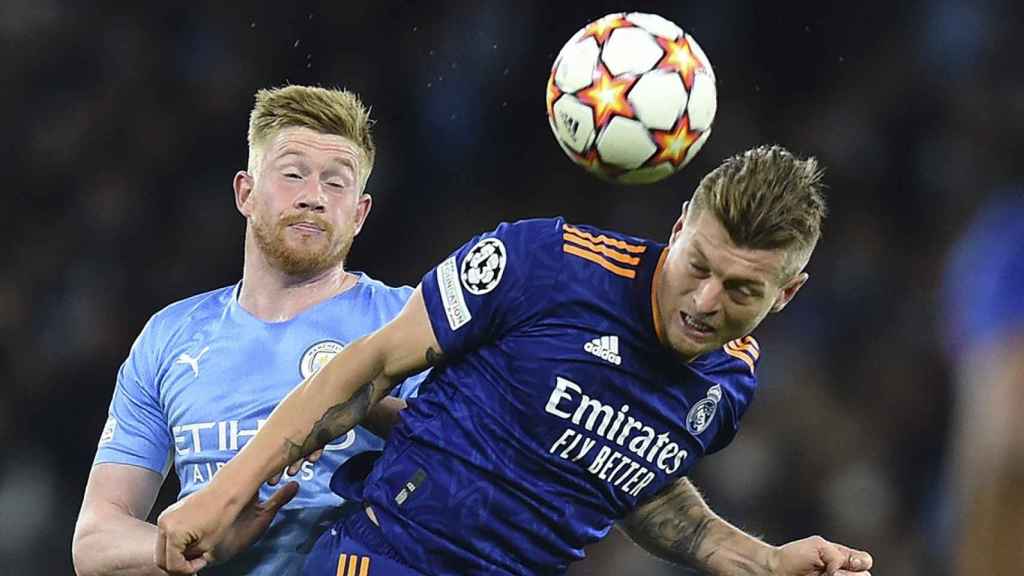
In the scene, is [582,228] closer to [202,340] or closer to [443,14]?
[202,340]

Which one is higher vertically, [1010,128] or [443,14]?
[443,14]

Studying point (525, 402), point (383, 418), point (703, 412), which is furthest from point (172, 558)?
point (703, 412)

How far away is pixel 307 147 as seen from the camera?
4582 mm

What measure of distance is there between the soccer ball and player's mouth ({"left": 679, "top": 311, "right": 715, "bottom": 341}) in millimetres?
720

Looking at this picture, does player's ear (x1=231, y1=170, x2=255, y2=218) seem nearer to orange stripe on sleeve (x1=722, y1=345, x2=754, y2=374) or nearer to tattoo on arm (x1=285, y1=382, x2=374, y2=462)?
tattoo on arm (x1=285, y1=382, x2=374, y2=462)

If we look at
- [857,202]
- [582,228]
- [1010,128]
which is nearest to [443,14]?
[857,202]

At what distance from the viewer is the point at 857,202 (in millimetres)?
8672

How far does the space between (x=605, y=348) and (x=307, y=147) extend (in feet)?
4.29

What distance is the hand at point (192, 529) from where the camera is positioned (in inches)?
140

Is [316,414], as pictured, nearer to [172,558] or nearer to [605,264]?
[172,558]

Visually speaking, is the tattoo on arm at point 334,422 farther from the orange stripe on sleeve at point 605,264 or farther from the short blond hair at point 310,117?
the short blond hair at point 310,117

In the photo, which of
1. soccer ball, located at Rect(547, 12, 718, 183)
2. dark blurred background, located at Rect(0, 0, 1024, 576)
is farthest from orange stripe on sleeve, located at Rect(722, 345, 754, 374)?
dark blurred background, located at Rect(0, 0, 1024, 576)

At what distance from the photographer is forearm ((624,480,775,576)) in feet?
13.5

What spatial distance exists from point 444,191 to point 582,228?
5.06 meters
